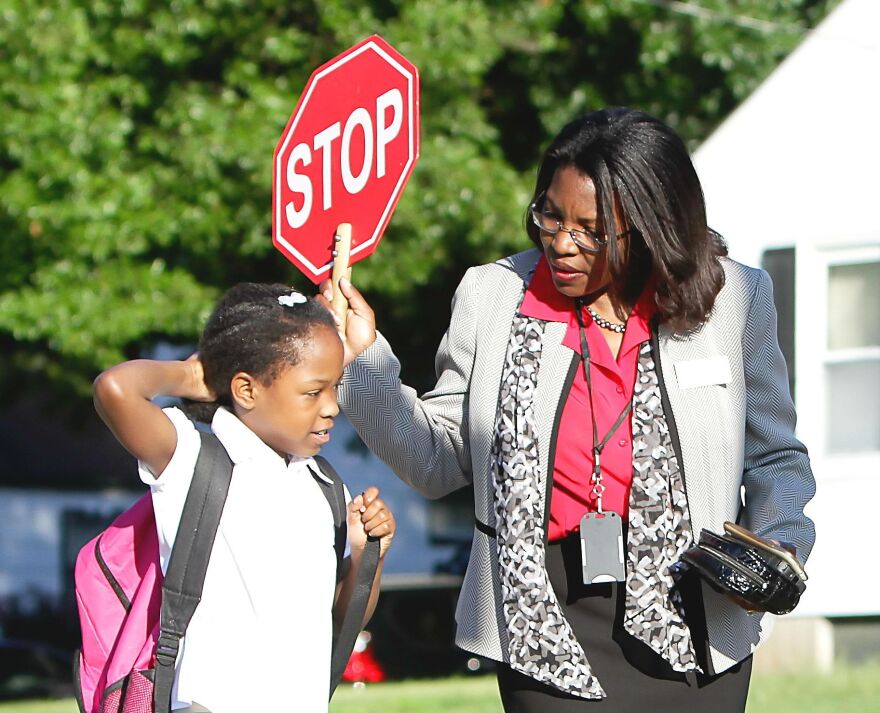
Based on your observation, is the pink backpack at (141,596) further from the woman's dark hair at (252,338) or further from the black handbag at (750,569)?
the black handbag at (750,569)

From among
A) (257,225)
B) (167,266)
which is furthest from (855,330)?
(167,266)

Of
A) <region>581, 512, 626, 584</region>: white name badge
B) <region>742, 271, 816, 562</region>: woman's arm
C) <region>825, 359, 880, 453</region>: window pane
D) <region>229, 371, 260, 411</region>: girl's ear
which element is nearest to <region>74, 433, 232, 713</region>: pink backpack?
<region>229, 371, 260, 411</region>: girl's ear

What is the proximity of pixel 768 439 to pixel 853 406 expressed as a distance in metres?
7.56

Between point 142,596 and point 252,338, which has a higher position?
point 252,338

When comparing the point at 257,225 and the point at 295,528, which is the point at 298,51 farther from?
the point at 295,528

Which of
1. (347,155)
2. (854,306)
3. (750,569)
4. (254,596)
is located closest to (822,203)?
(854,306)

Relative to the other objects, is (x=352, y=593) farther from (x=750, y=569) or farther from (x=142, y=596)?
(x=750, y=569)

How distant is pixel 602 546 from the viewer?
3.08m

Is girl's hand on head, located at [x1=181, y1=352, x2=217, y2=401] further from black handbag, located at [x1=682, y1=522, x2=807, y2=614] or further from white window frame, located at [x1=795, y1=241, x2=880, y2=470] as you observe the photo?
white window frame, located at [x1=795, y1=241, x2=880, y2=470]

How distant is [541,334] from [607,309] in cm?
17

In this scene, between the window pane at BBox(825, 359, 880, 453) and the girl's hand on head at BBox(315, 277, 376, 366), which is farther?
the window pane at BBox(825, 359, 880, 453)

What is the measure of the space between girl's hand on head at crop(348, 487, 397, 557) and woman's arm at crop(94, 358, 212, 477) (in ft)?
1.50

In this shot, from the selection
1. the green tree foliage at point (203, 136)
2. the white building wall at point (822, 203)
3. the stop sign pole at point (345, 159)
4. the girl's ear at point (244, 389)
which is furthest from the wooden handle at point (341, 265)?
the white building wall at point (822, 203)

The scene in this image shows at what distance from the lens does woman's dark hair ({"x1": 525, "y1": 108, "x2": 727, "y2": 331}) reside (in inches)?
126
